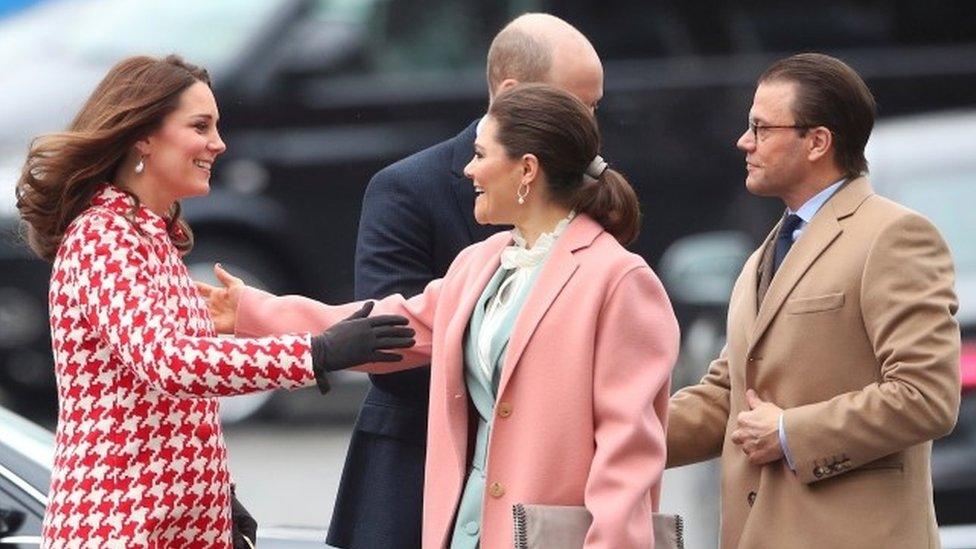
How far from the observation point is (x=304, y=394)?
13.4m

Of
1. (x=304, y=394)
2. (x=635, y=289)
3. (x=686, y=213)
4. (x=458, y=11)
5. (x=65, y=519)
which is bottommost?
(x=65, y=519)

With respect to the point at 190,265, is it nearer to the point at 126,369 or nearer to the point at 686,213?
the point at 686,213

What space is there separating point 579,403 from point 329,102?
8678 millimetres

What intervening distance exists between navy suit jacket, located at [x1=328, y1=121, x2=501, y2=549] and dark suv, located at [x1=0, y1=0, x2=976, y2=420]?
7.47 metres

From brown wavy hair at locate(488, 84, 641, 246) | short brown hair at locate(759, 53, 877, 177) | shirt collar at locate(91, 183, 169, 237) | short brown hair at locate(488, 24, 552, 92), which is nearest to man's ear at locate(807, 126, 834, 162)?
short brown hair at locate(759, 53, 877, 177)

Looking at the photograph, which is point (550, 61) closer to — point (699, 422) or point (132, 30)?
point (699, 422)

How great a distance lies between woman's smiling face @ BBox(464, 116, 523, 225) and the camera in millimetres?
5039

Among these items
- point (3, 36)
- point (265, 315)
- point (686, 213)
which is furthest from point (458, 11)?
Result: point (265, 315)

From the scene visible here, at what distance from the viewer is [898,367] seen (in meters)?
4.98

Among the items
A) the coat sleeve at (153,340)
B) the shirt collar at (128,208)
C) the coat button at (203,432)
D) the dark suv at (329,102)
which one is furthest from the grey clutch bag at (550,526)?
the dark suv at (329,102)

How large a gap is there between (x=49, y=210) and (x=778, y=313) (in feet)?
4.92

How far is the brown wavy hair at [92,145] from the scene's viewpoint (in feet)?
Result: 15.8

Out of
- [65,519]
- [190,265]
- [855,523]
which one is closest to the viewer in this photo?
[65,519]

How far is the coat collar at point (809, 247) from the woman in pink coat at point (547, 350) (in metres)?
0.33
